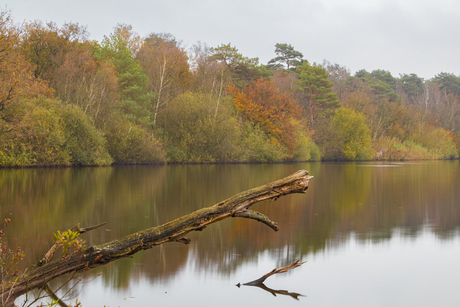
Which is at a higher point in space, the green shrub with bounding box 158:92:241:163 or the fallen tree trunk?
the green shrub with bounding box 158:92:241:163

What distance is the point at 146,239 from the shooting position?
468cm

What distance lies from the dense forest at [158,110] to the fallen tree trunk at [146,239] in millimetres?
22180

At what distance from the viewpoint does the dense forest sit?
30.9 m

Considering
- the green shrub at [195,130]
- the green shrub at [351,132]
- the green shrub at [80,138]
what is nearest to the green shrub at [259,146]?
the green shrub at [195,130]

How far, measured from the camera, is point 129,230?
9.95 meters

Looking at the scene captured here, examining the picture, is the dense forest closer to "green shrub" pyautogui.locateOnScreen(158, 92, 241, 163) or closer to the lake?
"green shrub" pyautogui.locateOnScreen(158, 92, 241, 163)

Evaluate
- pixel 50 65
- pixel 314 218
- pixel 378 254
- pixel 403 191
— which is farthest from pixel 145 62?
pixel 378 254

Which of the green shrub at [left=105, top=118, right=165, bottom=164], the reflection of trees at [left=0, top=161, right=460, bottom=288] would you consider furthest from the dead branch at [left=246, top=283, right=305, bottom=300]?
the green shrub at [left=105, top=118, right=165, bottom=164]

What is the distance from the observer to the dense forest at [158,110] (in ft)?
101

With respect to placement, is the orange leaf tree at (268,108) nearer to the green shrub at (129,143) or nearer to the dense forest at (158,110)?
the dense forest at (158,110)

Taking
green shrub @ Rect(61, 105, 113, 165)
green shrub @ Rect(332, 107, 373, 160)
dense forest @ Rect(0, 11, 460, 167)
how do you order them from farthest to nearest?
green shrub @ Rect(332, 107, 373, 160), green shrub @ Rect(61, 105, 113, 165), dense forest @ Rect(0, 11, 460, 167)

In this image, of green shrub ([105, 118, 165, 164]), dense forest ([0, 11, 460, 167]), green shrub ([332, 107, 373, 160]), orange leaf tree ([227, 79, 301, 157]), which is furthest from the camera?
green shrub ([332, 107, 373, 160])

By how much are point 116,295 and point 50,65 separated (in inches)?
1543

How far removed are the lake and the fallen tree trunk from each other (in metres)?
1.17
